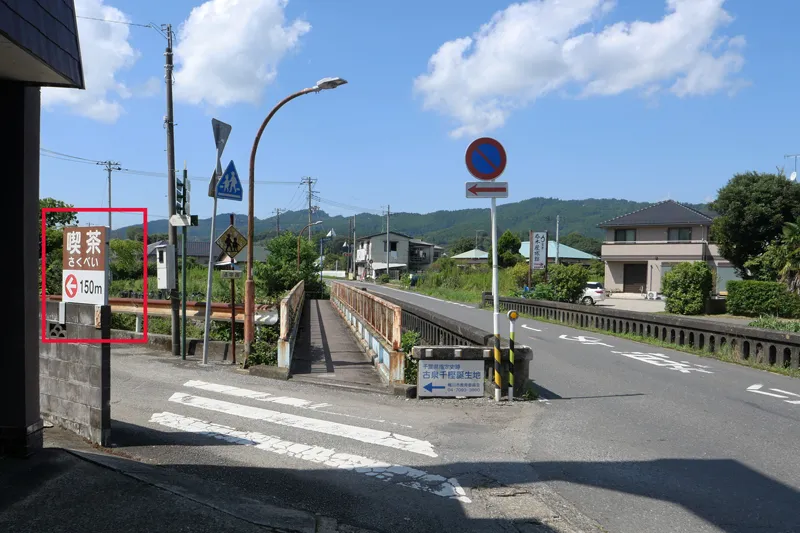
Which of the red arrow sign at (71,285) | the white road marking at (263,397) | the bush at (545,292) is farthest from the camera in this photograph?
the bush at (545,292)

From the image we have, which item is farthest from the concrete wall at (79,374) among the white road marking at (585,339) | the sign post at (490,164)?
the white road marking at (585,339)

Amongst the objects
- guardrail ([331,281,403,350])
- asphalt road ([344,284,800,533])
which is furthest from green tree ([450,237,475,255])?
asphalt road ([344,284,800,533])

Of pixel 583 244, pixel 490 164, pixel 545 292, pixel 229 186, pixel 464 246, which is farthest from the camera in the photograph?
pixel 583 244

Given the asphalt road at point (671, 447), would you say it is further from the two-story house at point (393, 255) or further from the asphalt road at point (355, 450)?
the two-story house at point (393, 255)

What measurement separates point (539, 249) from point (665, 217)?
21.8 m

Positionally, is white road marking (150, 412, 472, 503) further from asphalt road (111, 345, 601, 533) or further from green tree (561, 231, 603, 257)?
green tree (561, 231, 603, 257)

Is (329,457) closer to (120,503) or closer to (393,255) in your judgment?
(120,503)

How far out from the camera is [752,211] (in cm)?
3697

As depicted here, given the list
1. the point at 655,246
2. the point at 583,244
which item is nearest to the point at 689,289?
the point at 655,246

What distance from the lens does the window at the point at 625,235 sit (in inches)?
1956

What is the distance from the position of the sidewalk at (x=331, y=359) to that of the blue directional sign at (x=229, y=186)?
361cm

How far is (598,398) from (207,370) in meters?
6.88

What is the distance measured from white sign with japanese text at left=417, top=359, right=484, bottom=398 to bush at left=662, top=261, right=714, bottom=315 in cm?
2452

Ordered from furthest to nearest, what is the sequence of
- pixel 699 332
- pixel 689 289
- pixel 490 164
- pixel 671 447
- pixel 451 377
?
pixel 689 289 → pixel 699 332 → pixel 451 377 → pixel 490 164 → pixel 671 447
